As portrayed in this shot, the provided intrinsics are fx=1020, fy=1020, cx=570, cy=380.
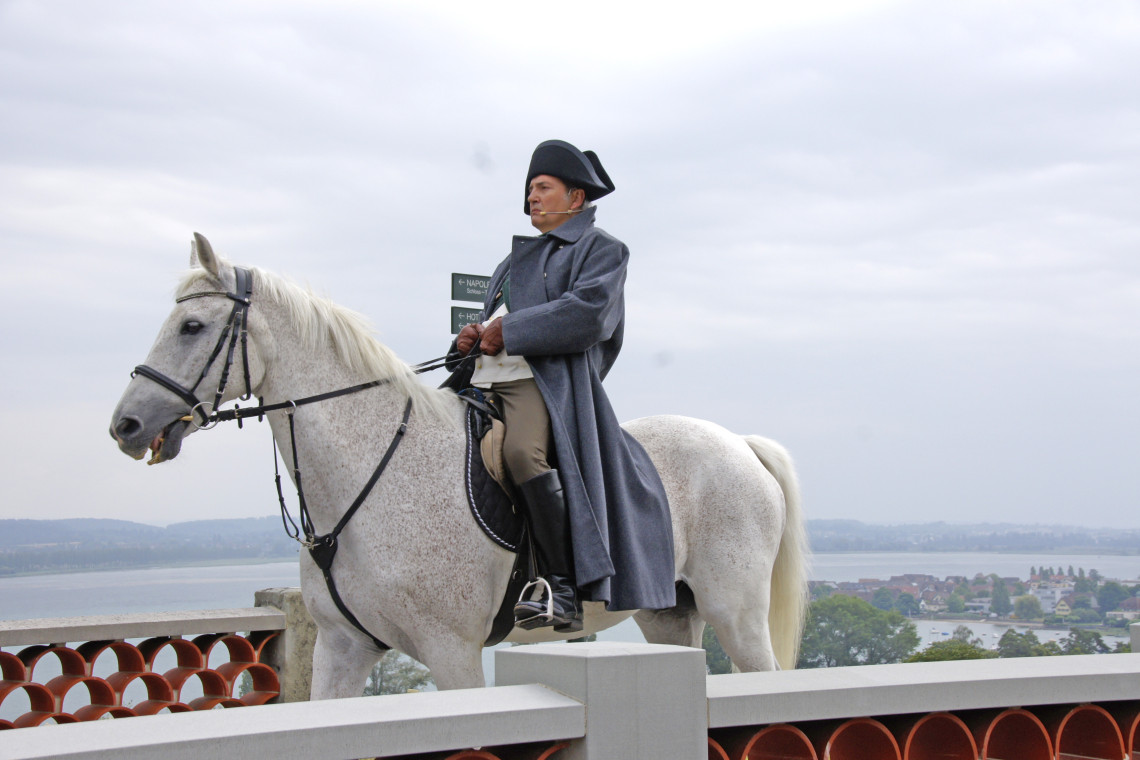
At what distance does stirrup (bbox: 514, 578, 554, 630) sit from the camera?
340cm

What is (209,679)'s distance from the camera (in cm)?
511

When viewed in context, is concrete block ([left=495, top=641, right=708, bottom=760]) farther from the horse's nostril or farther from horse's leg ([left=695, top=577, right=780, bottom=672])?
horse's leg ([left=695, top=577, right=780, bottom=672])

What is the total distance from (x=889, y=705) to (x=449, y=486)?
5.44 feet

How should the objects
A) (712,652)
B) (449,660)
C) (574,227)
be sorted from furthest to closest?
(712,652), (574,227), (449,660)

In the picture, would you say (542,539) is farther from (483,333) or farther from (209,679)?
(209,679)

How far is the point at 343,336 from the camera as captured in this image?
3.79m

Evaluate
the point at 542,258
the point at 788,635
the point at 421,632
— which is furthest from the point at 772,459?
the point at 421,632

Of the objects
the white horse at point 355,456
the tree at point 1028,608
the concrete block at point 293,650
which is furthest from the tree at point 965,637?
the white horse at point 355,456

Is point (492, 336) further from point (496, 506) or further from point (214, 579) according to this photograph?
point (214, 579)

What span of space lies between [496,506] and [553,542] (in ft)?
Result: 0.80

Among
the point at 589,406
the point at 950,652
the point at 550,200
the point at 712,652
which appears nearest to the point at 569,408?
the point at 589,406

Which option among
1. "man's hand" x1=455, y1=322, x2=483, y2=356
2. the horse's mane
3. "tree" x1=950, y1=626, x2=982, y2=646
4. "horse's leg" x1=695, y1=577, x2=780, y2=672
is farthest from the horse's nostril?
"tree" x1=950, y1=626, x2=982, y2=646

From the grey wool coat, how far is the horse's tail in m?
1.07

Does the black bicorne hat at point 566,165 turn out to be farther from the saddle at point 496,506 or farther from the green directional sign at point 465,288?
the green directional sign at point 465,288
